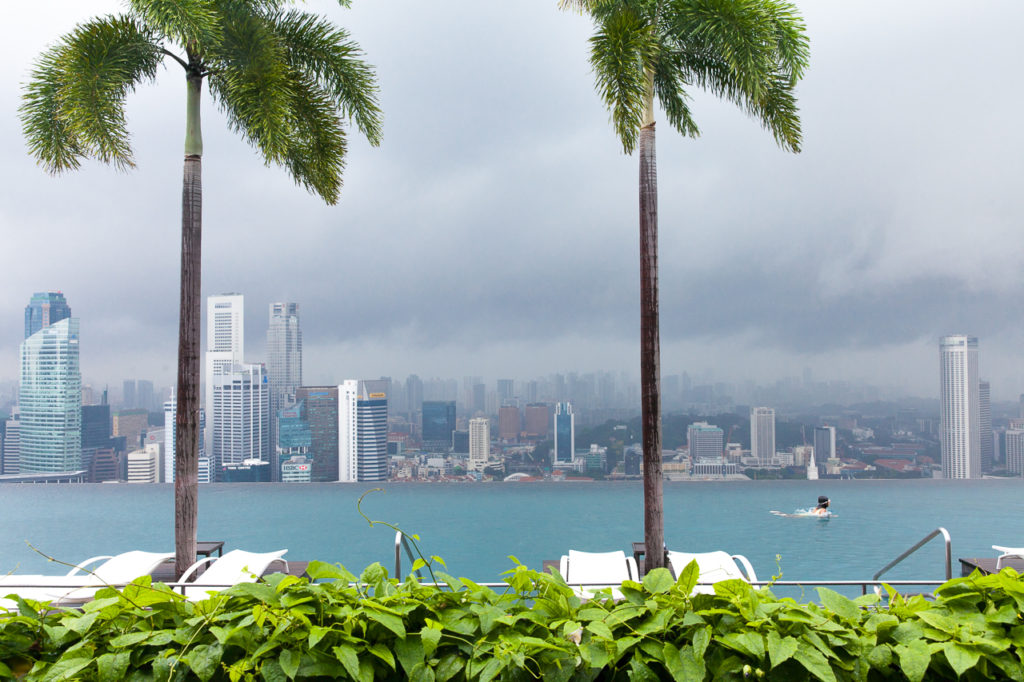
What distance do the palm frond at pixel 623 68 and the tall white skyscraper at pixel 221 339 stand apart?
42.4 meters

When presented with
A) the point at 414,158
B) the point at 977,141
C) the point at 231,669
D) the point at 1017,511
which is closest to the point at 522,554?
the point at 231,669

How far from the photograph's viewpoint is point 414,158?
6284cm

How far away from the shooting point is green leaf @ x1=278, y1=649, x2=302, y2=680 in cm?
139

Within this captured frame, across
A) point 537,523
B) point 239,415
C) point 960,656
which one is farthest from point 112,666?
point 239,415

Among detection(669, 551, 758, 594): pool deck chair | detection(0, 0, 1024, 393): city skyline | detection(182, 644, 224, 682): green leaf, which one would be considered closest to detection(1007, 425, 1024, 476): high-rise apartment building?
detection(0, 0, 1024, 393): city skyline

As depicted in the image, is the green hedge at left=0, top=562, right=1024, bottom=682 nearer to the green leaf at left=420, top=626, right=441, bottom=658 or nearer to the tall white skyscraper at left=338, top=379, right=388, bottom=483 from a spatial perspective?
the green leaf at left=420, top=626, right=441, bottom=658

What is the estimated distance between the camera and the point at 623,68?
5.66 m

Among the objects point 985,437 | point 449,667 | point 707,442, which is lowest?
point 707,442

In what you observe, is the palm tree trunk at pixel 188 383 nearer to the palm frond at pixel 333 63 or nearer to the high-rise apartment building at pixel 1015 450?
the palm frond at pixel 333 63

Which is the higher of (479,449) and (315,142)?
(315,142)

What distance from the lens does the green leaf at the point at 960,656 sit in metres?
1.35

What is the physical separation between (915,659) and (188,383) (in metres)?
6.64

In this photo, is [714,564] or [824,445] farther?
[824,445]

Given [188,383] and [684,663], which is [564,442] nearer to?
[188,383]
